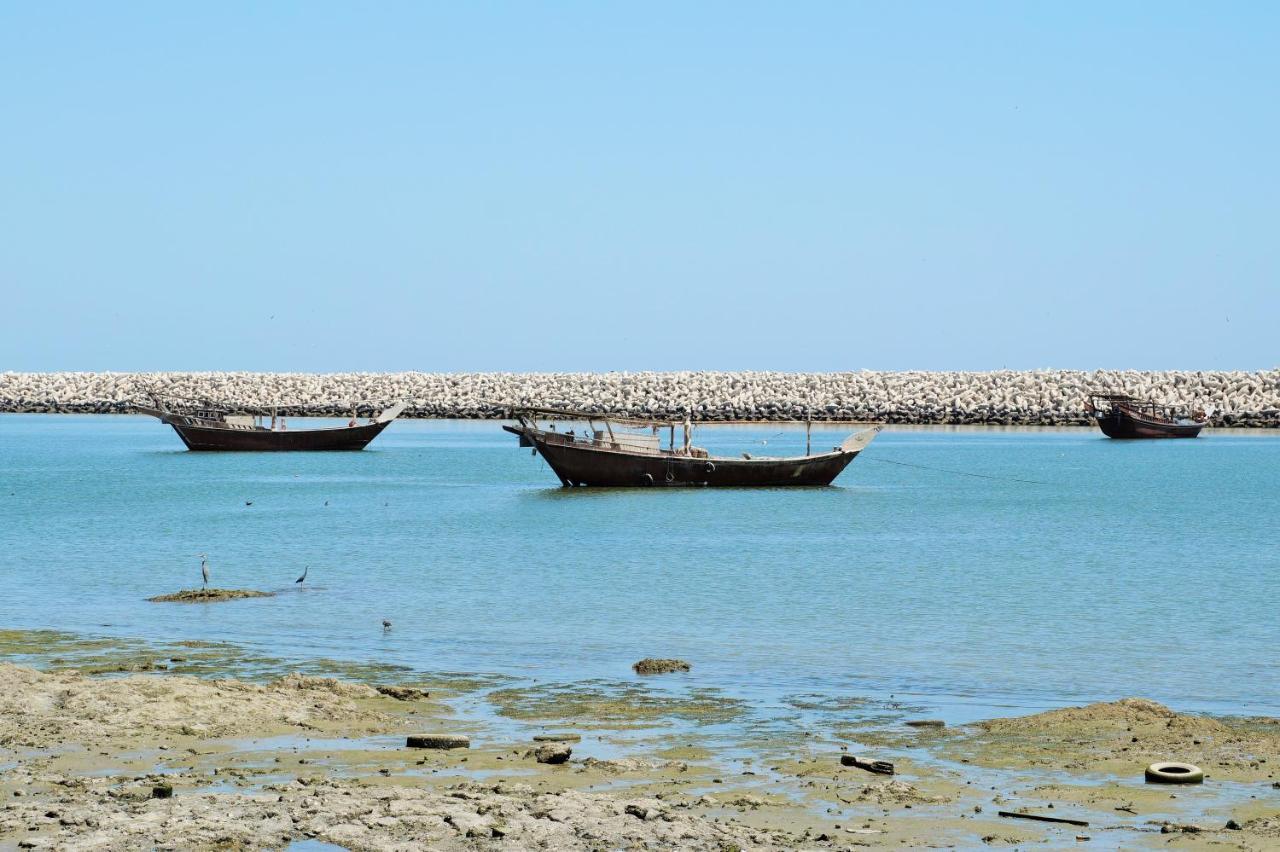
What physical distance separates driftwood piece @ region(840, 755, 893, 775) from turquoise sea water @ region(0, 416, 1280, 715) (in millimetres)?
2980

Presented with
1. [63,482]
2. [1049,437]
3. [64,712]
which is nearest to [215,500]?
[63,482]

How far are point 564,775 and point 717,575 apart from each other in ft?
49.8

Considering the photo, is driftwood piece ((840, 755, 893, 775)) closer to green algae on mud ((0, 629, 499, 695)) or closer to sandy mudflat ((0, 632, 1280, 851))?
sandy mudflat ((0, 632, 1280, 851))

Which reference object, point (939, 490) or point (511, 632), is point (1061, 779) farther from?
point (939, 490)

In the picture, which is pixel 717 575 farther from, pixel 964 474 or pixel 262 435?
pixel 262 435

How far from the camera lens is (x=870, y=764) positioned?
10.3m

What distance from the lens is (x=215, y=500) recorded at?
41688 millimetres

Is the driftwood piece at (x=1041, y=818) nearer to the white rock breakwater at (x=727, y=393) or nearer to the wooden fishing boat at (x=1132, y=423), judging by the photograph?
the wooden fishing boat at (x=1132, y=423)

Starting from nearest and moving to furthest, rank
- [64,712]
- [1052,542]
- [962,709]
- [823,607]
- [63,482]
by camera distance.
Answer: [64,712] → [962,709] → [823,607] → [1052,542] → [63,482]

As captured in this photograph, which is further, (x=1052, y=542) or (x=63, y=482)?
(x=63, y=482)

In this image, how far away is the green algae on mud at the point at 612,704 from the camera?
12.5 meters

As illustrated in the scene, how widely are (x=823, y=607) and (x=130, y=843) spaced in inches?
548

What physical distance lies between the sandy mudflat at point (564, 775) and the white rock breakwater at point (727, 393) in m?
74.5

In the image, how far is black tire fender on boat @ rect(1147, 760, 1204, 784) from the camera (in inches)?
391
